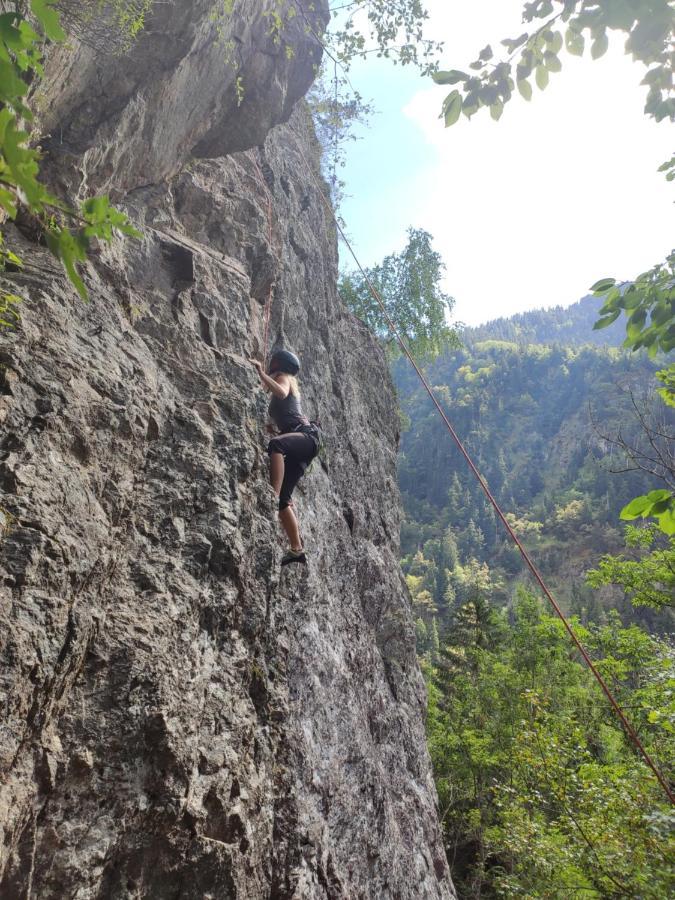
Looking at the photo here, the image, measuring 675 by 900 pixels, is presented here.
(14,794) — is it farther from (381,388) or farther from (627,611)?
(627,611)

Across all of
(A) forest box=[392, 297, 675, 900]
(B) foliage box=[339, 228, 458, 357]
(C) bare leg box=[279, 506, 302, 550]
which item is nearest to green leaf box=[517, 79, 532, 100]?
(A) forest box=[392, 297, 675, 900]

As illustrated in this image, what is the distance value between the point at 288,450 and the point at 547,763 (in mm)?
7194

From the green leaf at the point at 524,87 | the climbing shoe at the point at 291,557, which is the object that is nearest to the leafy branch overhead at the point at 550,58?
the green leaf at the point at 524,87

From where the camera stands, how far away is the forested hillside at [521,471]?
9731 centimetres

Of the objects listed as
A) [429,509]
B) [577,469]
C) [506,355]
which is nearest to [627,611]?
[577,469]

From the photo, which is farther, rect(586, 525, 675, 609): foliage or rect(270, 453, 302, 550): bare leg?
rect(586, 525, 675, 609): foliage

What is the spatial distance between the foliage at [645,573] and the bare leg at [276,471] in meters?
9.06

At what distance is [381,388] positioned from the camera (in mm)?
12625

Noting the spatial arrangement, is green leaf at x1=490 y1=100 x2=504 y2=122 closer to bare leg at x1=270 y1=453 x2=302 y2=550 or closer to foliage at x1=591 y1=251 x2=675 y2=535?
foliage at x1=591 y1=251 x2=675 y2=535

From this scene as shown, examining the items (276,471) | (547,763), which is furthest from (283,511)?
(547,763)

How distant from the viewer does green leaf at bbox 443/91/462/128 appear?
247 centimetres

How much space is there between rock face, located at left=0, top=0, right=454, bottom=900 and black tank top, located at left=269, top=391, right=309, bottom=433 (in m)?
0.20

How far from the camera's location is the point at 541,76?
97.4 inches

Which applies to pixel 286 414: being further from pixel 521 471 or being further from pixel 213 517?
pixel 521 471
